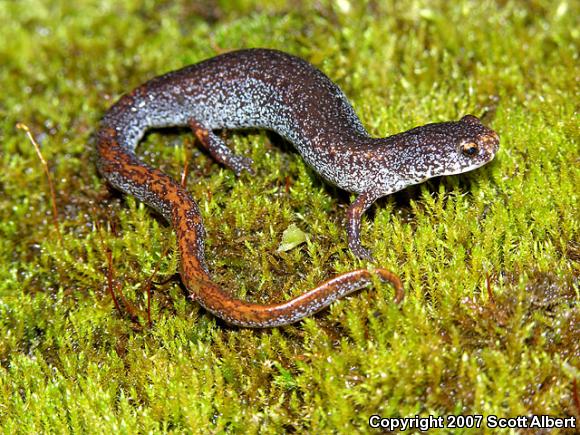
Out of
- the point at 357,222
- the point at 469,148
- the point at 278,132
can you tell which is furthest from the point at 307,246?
the point at 469,148

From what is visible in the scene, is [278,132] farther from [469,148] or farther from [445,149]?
[469,148]

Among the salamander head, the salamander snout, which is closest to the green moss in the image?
the salamander head

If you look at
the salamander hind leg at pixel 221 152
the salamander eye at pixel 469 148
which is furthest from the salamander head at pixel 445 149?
the salamander hind leg at pixel 221 152

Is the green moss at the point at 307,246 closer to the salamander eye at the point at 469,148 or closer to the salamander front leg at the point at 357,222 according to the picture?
the salamander front leg at the point at 357,222

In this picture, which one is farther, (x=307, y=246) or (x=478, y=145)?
(x=307, y=246)

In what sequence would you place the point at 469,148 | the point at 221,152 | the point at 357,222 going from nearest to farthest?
the point at 469,148
the point at 357,222
the point at 221,152

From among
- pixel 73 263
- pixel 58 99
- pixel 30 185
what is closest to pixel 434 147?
pixel 73 263

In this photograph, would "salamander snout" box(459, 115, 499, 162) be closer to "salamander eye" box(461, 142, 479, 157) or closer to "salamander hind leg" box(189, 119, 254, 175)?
"salamander eye" box(461, 142, 479, 157)

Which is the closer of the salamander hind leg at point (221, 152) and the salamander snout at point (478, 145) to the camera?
the salamander snout at point (478, 145)
